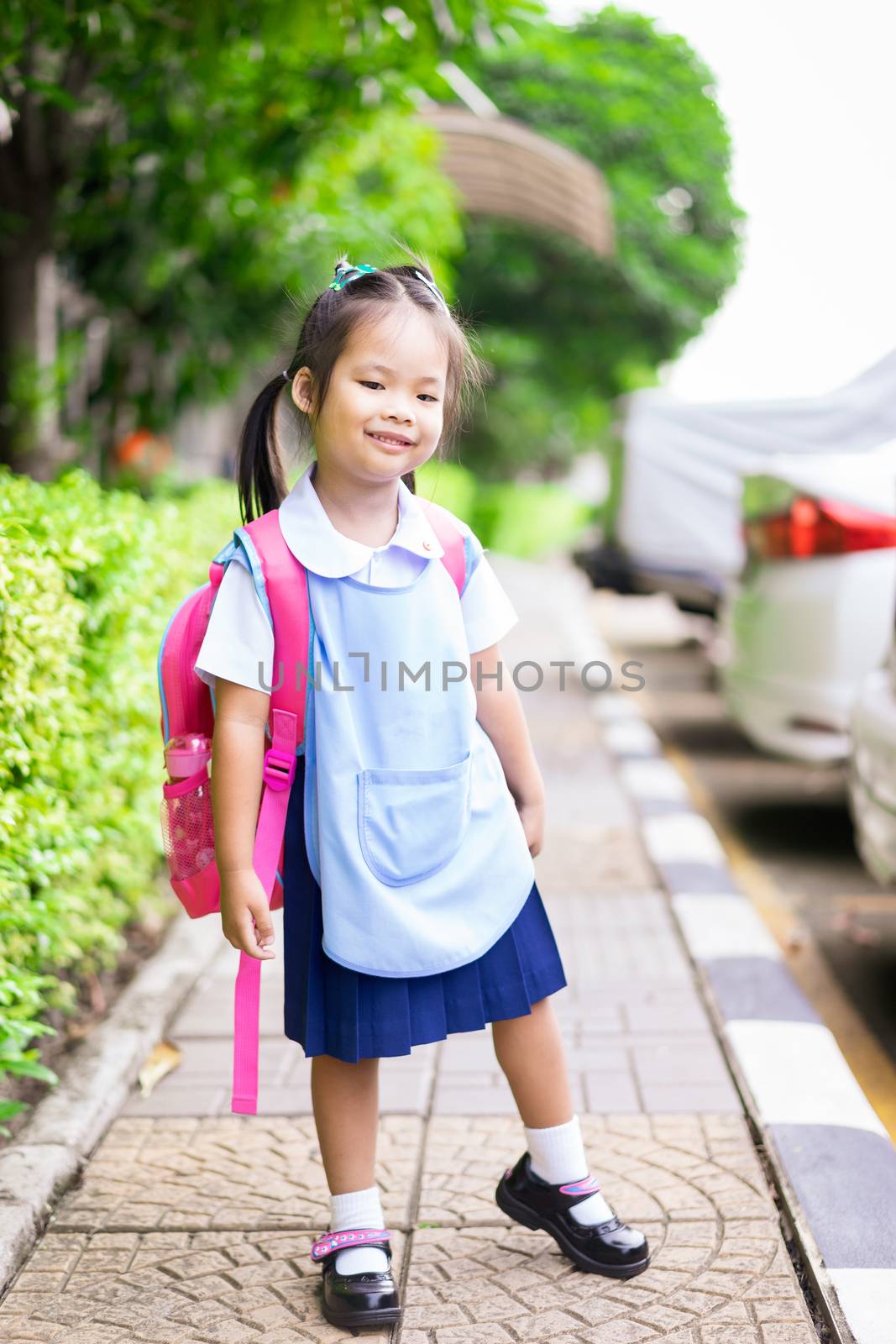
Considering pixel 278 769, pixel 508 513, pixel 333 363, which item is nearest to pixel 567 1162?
pixel 278 769

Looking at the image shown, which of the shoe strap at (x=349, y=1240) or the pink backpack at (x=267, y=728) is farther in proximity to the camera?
the shoe strap at (x=349, y=1240)

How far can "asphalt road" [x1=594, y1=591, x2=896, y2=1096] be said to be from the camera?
405cm

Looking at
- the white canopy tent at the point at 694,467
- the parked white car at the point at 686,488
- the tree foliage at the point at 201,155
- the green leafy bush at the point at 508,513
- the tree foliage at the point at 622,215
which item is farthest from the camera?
the green leafy bush at the point at 508,513

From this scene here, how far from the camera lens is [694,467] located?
9906 millimetres

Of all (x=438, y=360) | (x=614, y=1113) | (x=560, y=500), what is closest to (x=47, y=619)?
(x=438, y=360)

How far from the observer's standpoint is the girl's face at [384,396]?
2217 millimetres

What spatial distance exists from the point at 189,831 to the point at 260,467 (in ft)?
2.11

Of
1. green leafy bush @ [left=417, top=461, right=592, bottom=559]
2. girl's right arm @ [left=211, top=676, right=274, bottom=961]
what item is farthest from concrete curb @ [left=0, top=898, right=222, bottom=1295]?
green leafy bush @ [left=417, top=461, right=592, bottom=559]

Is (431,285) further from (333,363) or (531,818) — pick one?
(531,818)

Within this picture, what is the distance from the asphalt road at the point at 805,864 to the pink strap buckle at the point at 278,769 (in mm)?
1896

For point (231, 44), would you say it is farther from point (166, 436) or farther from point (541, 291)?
point (541, 291)

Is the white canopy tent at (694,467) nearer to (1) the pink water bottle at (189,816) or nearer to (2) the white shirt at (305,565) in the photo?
(2) the white shirt at (305,565)

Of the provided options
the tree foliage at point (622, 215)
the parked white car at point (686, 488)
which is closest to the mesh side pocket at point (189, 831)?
the parked white car at point (686, 488)

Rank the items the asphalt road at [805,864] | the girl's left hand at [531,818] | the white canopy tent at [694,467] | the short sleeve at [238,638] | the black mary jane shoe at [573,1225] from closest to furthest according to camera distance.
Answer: the short sleeve at [238,638] < the black mary jane shoe at [573,1225] < the girl's left hand at [531,818] < the asphalt road at [805,864] < the white canopy tent at [694,467]
